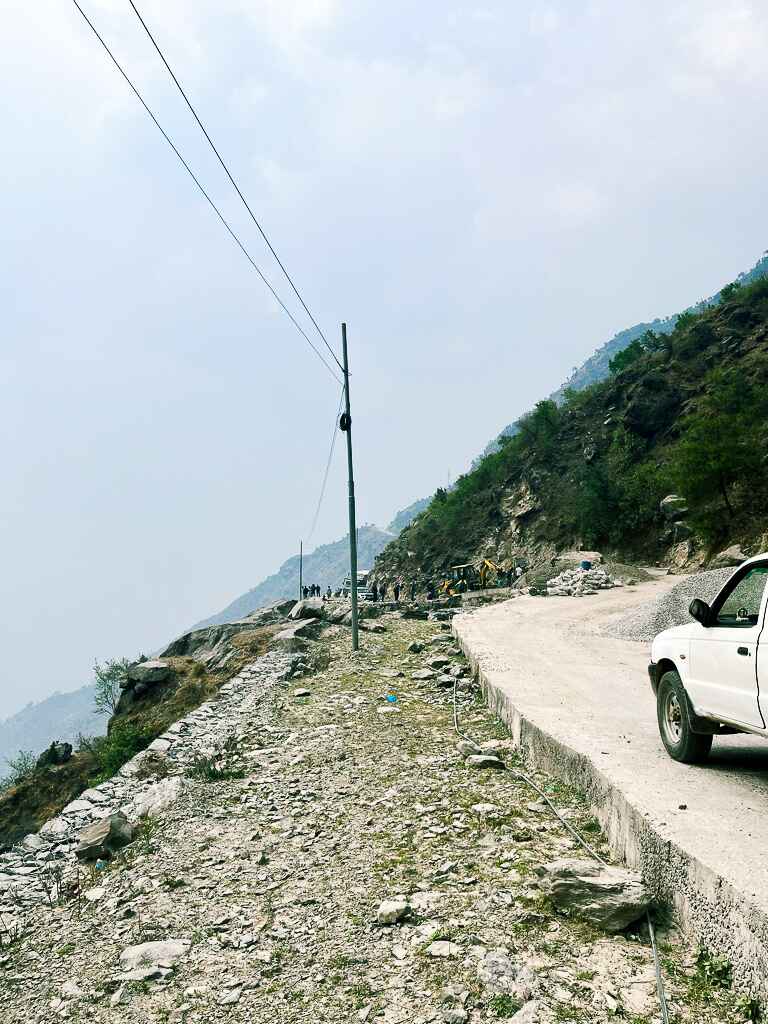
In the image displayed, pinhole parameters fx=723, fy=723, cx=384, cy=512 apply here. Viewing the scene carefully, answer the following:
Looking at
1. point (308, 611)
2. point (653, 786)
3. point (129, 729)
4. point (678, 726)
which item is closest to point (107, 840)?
point (653, 786)

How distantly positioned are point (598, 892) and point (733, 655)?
2.45 m

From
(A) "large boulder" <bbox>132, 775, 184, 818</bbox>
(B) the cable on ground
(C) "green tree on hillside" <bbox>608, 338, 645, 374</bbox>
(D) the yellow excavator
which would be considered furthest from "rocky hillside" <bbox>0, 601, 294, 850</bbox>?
(C) "green tree on hillside" <bbox>608, 338, 645, 374</bbox>

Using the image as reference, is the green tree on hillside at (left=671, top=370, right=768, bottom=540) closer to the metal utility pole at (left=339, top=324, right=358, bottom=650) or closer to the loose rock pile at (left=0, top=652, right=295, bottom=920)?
the metal utility pole at (left=339, top=324, right=358, bottom=650)

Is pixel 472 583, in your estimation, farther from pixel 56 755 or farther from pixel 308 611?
pixel 56 755

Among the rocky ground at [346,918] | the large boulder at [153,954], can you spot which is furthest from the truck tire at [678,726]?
the large boulder at [153,954]

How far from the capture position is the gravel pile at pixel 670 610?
763 inches

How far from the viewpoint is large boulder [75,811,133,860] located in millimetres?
8914

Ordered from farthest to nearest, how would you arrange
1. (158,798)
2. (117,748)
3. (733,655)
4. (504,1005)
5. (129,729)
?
1. (129,729)
2. (117,748)
3. (158,798)
4. (733,655)
5. (504,1005)

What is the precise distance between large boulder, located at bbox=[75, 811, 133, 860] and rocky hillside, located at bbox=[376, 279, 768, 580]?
3551 cm

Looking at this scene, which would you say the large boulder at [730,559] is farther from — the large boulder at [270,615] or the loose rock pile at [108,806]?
the loose rock pile at [108,806]

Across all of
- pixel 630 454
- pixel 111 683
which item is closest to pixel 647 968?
pixel 111 683

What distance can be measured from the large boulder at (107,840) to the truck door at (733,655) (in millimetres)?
6947

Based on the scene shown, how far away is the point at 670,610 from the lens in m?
20.0

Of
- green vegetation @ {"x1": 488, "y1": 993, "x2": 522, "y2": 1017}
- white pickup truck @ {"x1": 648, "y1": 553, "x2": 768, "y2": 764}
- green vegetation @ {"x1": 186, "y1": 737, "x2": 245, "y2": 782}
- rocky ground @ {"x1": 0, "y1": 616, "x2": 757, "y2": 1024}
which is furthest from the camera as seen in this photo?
green vegetation @ {"x1": 186, "y1": 737, "x2": 245, "y2": 782}
